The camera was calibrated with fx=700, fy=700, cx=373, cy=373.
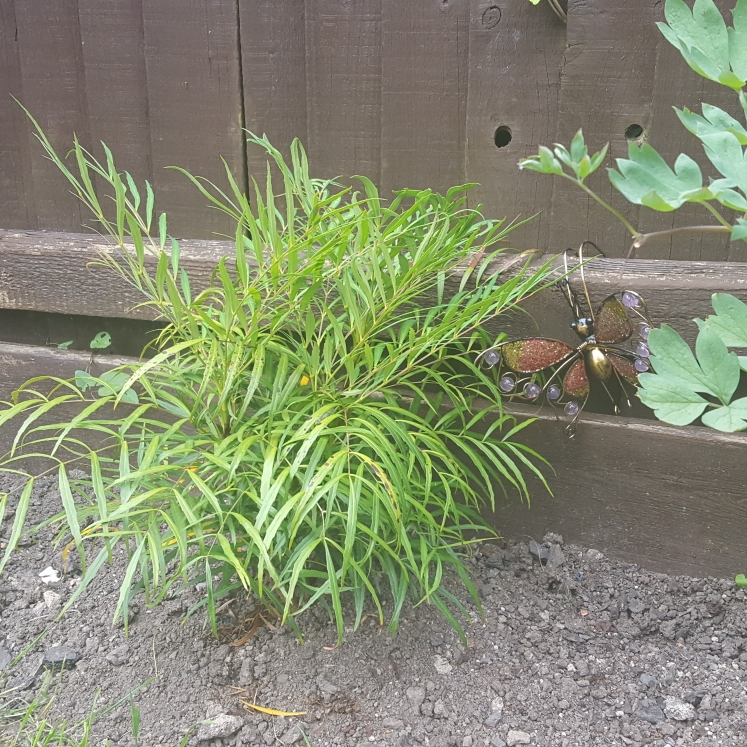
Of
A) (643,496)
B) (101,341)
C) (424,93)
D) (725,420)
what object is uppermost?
(424,93)

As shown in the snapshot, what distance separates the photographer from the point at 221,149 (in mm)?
1579

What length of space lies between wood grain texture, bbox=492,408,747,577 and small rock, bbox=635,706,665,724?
0.37 meters

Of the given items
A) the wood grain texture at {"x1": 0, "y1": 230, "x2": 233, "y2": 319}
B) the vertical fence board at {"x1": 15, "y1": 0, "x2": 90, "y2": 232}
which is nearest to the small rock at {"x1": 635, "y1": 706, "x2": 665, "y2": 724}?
the wood grain texture at {"x1": 0, "y1": 230, "x2": 233, "y2": 319}

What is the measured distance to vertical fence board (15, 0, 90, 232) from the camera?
5.31 ft

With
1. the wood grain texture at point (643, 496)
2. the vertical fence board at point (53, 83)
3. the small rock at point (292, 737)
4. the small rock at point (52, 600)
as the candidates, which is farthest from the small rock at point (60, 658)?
the vertical fence board at point (53, 83)

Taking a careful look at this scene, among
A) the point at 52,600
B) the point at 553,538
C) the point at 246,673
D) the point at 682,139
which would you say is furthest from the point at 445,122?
the point at 52,600

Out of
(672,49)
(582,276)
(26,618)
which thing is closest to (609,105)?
(672,49)

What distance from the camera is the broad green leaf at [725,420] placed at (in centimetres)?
52

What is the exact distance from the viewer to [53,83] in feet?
5.44

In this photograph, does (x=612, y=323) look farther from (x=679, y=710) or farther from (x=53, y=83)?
(x=53, y=83)

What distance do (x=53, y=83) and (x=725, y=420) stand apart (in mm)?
1688

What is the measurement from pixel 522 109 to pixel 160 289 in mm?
805

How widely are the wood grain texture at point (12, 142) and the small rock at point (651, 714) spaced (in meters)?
1.72

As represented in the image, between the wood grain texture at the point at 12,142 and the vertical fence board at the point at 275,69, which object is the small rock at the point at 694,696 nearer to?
the vertical fence board at the point at 275,69
